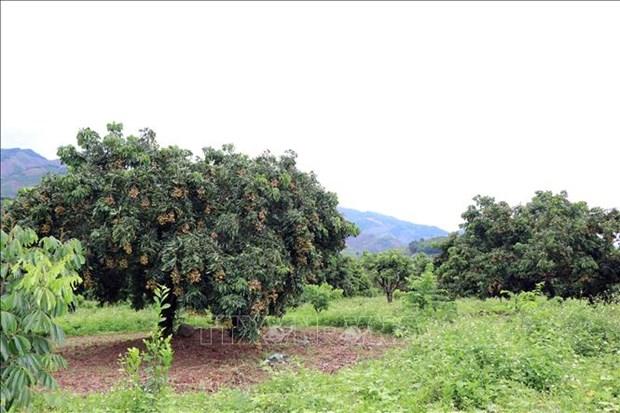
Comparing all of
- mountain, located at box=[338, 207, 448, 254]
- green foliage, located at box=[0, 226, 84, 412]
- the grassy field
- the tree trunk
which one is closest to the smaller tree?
the tree trunk

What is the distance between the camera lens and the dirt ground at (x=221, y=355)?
Answer: 26.6 ft

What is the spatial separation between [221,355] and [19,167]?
98.4 m

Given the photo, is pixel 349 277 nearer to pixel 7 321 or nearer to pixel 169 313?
pixel 169 313

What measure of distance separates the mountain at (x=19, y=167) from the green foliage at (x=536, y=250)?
63.6 metres

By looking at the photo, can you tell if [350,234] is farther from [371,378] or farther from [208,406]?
[208,406]

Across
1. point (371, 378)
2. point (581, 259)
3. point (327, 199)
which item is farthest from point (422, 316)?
point (581, 259)

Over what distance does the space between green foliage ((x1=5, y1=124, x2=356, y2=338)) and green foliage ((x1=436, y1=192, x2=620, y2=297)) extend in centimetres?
918

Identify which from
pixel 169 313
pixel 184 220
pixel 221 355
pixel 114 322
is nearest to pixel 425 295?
pixel 221 355

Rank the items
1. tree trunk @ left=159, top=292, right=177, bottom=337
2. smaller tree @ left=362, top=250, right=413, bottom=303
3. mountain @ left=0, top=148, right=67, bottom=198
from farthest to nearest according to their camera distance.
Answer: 1. mountain @ left=0, top=148, right=67, bottom=198
2. smaller tree @ left=362, top=250, right=413, bottom=303
3. tree trunk @ left=159, top=292, right=177, bottom=337

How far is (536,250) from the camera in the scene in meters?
16.5

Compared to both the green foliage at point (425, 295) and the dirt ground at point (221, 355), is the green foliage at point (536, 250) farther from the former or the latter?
the dirt ground at point (221, 355)

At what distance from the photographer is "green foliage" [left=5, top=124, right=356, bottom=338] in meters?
9.00

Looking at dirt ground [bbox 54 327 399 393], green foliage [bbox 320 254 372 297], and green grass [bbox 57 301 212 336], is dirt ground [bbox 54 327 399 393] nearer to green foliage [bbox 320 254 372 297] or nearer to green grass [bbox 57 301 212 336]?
green grass [bbox 57 301 212 336]

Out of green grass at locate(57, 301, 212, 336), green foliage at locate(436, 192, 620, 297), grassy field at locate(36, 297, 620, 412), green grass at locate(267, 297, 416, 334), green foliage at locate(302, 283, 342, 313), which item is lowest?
green grass at locate(57, 301, 212, 336)
